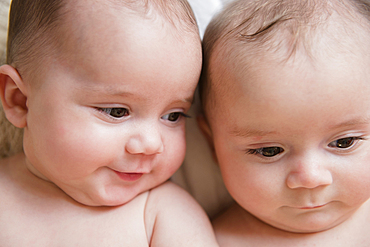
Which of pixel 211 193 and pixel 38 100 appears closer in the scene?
pixel 38 100

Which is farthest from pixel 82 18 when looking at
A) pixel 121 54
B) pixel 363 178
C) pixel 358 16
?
pixel 363 178

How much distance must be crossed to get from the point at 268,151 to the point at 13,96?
82cm

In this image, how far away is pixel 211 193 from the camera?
146 cm

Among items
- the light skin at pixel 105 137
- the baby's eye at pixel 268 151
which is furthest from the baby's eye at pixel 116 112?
the baby's eye at pixel 268 151

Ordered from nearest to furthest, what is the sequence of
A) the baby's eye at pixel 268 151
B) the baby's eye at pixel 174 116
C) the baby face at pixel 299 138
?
the baby face at pixel 299 138
the baby's eye at pixel 268 151
the baby's eye at pixel 174 116

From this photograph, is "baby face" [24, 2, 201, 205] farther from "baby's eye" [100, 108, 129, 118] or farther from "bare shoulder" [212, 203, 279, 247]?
"bare shoulder" [212, 203, 279, 247]

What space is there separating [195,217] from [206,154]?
12.7 inches

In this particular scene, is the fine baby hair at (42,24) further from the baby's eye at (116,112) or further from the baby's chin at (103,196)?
the baby's chin at (103,196)

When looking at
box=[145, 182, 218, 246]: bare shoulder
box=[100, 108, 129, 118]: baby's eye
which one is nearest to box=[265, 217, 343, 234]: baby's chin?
box=[145, 182, 218, 246]: bare shoulder

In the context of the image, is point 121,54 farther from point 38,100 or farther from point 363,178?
point 363,178

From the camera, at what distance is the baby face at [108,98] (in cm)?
98

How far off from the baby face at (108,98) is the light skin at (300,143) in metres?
0.19

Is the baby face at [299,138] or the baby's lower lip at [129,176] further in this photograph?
the baby's lower lip at [129,176]

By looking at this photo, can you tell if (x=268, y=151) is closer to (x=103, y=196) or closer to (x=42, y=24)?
(x=103, y=196)
